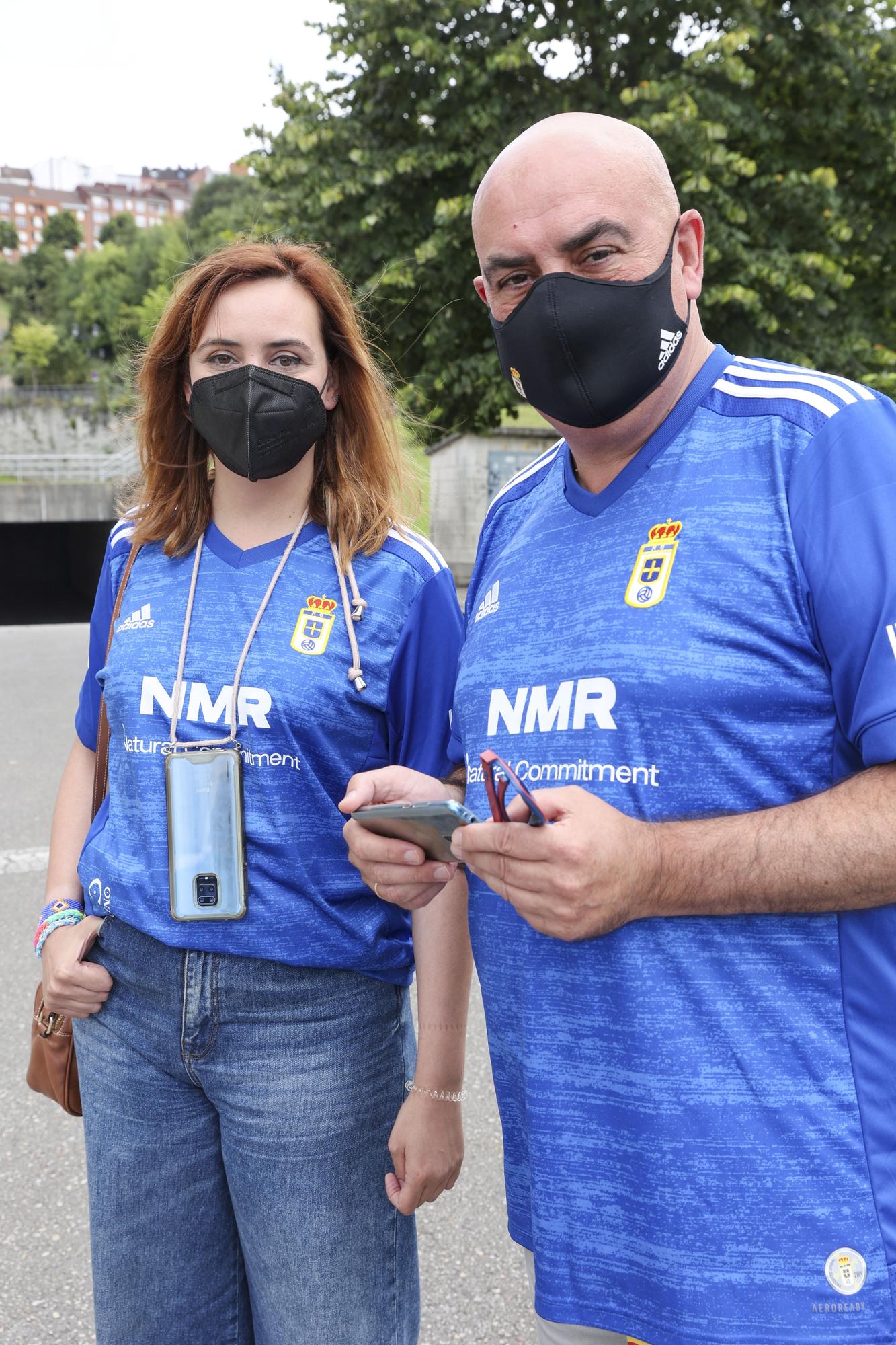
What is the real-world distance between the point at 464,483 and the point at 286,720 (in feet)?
48.5

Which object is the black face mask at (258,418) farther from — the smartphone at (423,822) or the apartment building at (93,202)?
the apartment building at (93,202)

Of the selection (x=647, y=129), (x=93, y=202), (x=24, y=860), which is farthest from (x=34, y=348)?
(x=93, y=202)

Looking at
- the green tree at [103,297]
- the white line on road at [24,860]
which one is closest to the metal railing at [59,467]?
the white line on road at [24,860]

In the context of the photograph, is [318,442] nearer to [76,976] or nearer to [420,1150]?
[76,976]

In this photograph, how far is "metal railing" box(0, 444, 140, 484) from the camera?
118 ft

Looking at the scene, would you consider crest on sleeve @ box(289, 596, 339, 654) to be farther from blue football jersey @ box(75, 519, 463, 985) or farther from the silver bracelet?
the silver bracelet

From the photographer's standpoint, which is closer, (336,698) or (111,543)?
(336,698)

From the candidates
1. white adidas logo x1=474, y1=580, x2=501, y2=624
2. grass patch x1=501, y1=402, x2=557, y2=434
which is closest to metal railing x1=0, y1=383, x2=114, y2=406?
grass patch x1=501, y1=402, x2=557, y2=434

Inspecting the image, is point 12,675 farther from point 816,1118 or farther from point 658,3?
point 658,3

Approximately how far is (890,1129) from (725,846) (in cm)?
37

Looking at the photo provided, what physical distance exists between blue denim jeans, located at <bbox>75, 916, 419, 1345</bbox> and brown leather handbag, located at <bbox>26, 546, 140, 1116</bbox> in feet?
0.78

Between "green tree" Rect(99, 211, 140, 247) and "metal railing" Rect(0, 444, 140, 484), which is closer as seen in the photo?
"metal railing" Rect(0, 444, 140, 484)

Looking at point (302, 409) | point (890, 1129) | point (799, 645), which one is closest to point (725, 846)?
point (799, 645)

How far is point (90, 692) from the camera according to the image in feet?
7.02
